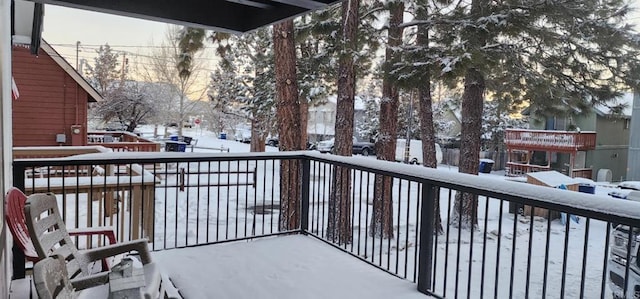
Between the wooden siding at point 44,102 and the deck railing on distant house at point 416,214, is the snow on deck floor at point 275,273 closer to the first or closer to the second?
the deck railing on distant house at point 416,214

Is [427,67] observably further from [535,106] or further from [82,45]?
[82,45]

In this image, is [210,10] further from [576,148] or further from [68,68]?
[576,148]

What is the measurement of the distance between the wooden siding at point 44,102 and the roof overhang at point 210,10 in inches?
355

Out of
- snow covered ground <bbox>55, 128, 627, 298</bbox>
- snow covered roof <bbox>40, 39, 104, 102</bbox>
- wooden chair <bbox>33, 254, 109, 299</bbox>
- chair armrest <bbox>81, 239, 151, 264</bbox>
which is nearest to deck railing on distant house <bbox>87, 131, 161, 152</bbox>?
snow covered ground <bbox>55, 128, 627, 298</bbox>

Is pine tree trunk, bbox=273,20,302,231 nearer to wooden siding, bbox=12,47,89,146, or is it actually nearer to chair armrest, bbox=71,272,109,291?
chair armrest, bbox=71,272,109,291

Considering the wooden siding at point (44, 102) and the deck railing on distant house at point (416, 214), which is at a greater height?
the wooden siding at point (44, 102)

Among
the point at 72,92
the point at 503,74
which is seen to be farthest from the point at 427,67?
the point at 72,92

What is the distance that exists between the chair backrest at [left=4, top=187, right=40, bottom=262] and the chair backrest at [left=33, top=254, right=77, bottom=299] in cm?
58

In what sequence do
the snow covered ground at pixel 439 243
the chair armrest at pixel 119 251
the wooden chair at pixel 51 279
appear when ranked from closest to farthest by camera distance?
1. the wooden chair at pixel 51 279
2. the chair armrest at pixel 119 251
3. the snow covered ground at pixel 439 243

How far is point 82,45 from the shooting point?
2192cm

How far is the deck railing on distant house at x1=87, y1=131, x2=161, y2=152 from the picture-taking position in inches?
402

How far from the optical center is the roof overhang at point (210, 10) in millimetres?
2960

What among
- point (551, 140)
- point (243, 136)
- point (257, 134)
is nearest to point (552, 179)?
point (551, 140)

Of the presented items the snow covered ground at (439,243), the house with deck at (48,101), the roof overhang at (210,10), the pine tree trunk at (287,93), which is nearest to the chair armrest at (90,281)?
the snow covered ground at (439,243)
